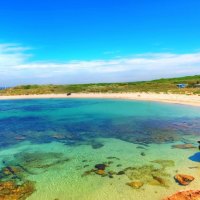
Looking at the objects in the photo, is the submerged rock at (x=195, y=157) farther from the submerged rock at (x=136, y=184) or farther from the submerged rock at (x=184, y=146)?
the submerged rock at (x=136, y=184)

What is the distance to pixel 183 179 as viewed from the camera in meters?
11.6

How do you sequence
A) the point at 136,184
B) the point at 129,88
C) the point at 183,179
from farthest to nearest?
the point at 129,88, the point at 183,179, the point at 136,184

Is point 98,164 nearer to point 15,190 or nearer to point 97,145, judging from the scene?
point 97,145

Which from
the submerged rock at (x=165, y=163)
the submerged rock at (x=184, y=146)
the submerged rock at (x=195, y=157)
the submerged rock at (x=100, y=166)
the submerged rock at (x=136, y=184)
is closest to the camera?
the submerged rock at (x=136, y=184)

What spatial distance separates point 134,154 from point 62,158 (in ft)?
15.9

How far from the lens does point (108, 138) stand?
68.8 feet

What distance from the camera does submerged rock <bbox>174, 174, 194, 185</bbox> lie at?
1135 cm

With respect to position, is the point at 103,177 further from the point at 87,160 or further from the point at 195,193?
the point at 195,193

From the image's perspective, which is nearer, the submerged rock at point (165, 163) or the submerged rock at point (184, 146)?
the submerged rock at point (165, 163)

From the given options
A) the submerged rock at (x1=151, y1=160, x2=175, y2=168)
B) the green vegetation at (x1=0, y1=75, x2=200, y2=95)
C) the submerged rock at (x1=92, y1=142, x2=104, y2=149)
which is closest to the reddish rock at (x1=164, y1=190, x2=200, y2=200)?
the submerged rock at (x1=151, y1=160, x2=175, y2=168)

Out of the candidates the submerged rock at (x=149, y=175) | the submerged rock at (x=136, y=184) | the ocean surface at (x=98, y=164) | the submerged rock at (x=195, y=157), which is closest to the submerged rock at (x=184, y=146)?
the ocean surface at (x=98, y=164)

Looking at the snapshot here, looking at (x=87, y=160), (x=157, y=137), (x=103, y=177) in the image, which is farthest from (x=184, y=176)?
(x=157, y=137)

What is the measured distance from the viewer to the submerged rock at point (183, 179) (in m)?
11.3

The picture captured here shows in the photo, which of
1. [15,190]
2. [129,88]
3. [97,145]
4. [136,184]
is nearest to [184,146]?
[97,145]
